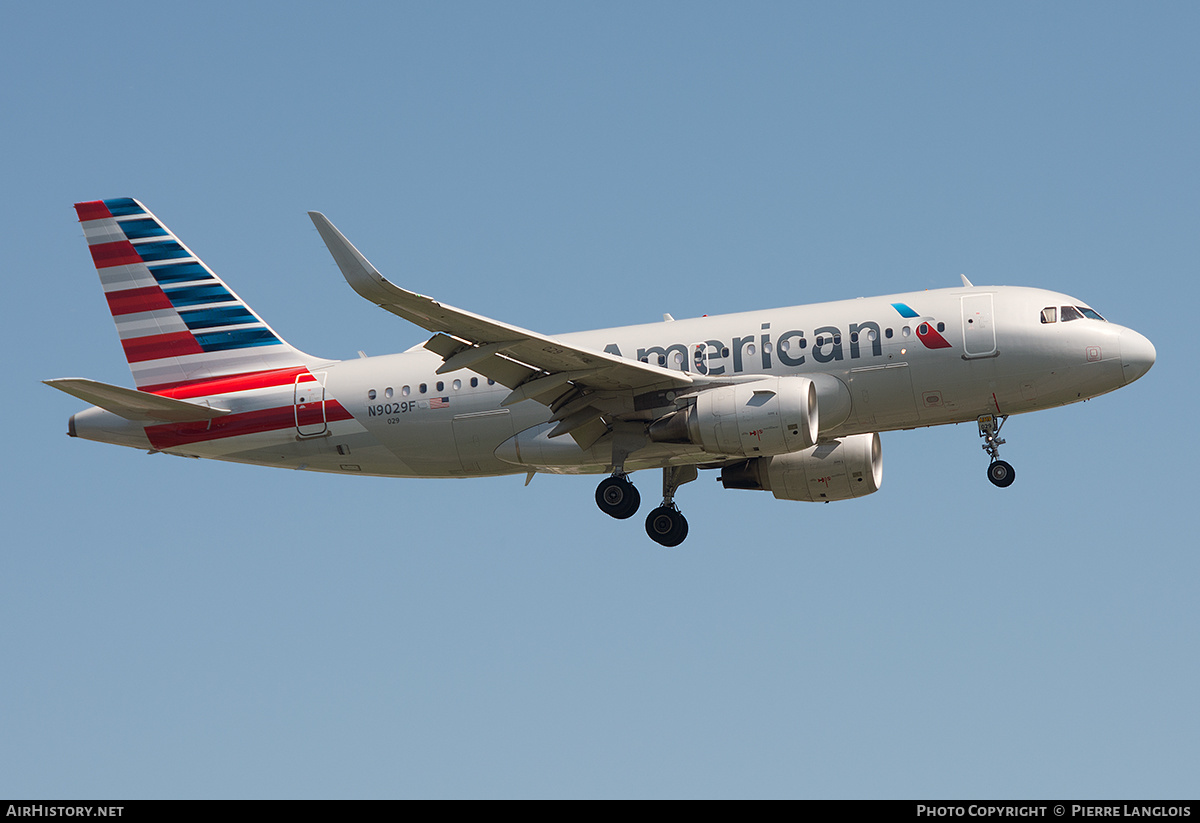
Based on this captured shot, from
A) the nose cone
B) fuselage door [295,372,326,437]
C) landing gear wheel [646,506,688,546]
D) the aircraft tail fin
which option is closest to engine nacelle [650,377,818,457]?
landing gear wheel [646,506,688,546]

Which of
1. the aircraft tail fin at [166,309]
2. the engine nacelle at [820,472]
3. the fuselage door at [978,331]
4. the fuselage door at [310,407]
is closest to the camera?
the fuselage door at [978,331]

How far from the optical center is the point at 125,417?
35.9m

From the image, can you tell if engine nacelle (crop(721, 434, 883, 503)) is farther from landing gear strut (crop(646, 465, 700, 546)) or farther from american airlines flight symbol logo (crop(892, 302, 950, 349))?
american airlines flight symbol logo (crop(892, 302, 950, 349))

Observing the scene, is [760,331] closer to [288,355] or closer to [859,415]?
[859,415]

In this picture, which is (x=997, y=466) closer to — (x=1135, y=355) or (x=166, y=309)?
(x=1135, y=355)

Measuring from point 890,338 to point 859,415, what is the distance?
184 centimetres

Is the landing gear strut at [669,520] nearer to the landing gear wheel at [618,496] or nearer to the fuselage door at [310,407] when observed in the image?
the landing gear wheel at [618,496]

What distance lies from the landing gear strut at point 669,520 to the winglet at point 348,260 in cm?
1050

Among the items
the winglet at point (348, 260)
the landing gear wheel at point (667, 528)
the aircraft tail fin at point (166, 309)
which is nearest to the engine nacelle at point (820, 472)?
the landing gear wheel at point (667, 528)

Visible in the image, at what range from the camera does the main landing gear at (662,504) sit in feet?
109

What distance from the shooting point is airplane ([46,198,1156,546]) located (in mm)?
31172

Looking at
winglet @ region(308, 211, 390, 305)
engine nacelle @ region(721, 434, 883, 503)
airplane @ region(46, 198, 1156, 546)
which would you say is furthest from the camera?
engine nacelle @ region(721, 434, 883, 503)

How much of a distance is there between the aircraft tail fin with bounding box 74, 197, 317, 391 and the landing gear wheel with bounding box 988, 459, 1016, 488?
56.8 feet

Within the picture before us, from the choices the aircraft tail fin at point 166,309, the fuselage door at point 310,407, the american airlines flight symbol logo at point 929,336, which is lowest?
the fuselage door at point 310,407
